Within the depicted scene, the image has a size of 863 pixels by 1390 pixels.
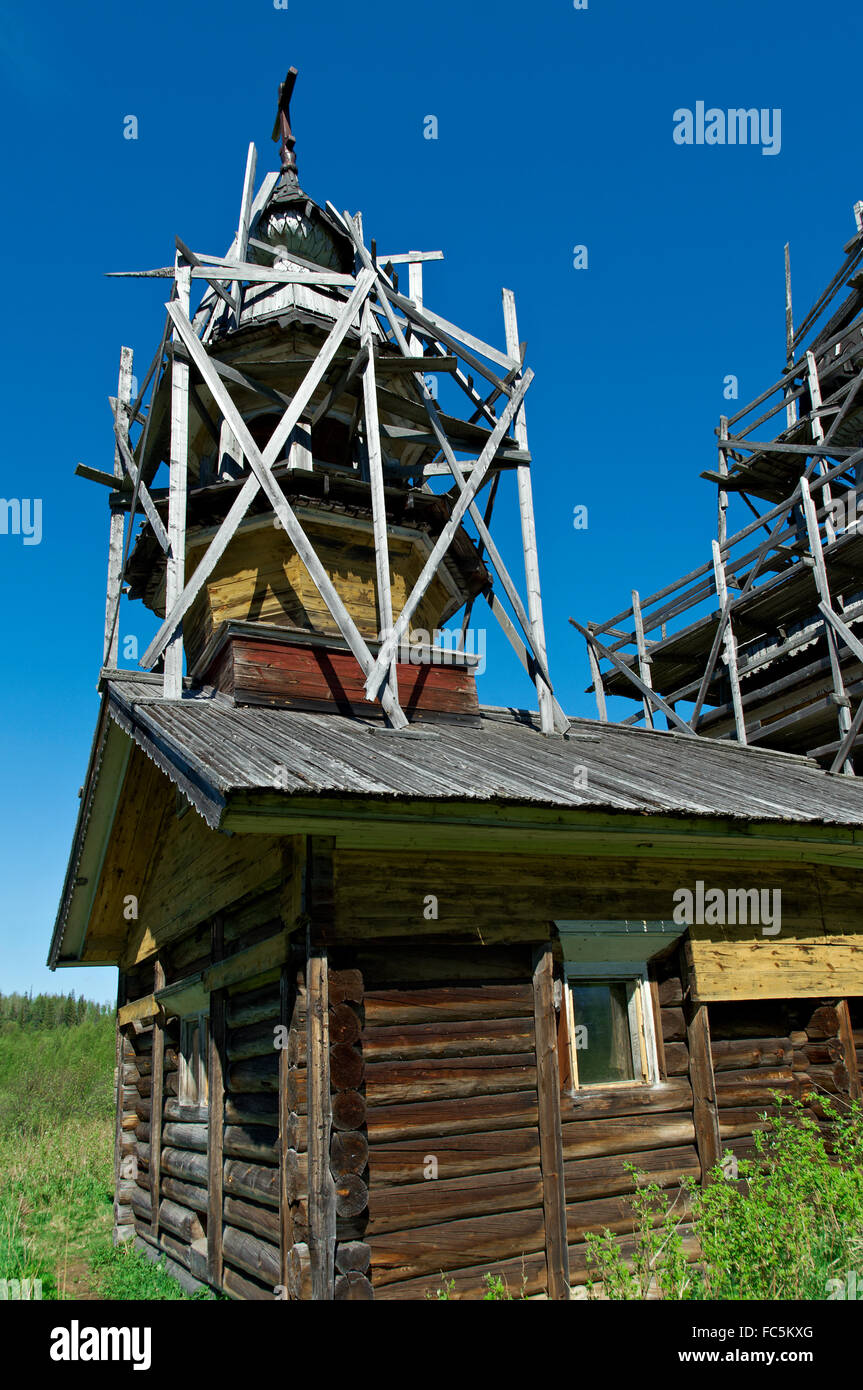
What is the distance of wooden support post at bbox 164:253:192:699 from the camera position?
8750 millimetres

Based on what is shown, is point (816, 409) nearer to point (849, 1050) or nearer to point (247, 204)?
point (247, 204)

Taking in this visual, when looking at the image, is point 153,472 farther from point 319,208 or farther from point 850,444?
point 850,444

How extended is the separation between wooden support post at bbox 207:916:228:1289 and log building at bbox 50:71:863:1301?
0.03m

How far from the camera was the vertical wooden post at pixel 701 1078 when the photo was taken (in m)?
7.60

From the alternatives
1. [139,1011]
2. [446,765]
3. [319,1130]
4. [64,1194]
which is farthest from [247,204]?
[64,1194]

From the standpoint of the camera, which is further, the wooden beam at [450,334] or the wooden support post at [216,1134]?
the wooden beam at [450,334]

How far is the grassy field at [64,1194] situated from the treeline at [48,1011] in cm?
5495

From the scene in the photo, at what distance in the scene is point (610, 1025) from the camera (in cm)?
780

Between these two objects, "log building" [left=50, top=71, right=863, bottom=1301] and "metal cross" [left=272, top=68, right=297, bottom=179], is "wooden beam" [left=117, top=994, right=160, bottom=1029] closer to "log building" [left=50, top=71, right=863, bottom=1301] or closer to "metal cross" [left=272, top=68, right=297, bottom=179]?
"log building" [left=50, top=71, right=863, bottom=1301]

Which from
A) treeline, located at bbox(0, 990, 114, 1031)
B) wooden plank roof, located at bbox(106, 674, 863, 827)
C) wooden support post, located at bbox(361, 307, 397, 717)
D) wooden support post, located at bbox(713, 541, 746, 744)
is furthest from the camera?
treeline, located at bbox(0, 990, 114, 1031)

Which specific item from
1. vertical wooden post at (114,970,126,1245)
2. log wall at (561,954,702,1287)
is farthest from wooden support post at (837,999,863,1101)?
vertical wooden post at (114,970,126,1245)

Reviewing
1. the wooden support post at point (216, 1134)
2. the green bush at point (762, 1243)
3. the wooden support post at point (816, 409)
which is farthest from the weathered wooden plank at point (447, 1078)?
the wooden support post at point (816, 409)

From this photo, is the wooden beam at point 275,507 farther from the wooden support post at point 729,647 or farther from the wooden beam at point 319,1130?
the wooden support post at point 729,647
